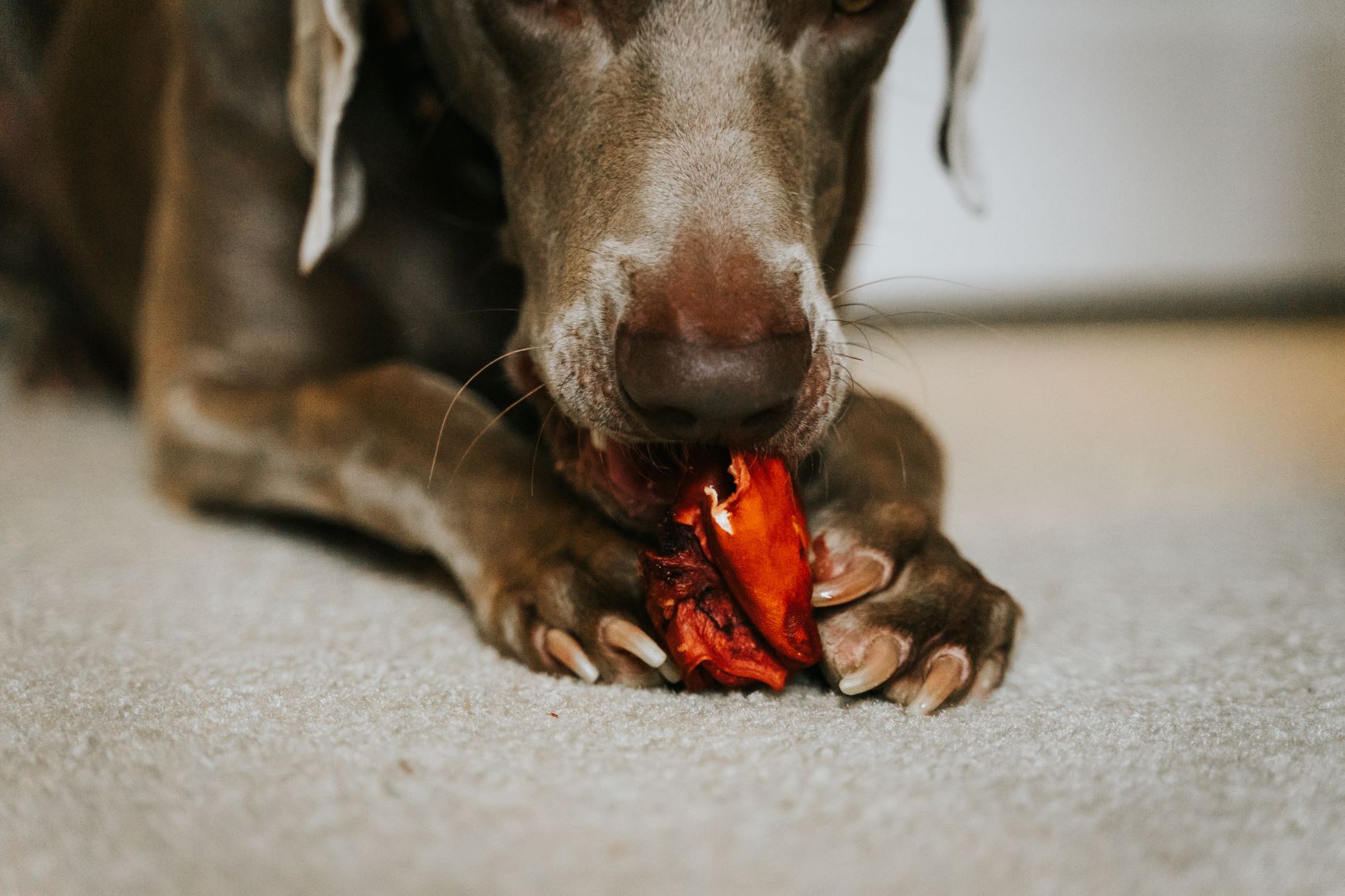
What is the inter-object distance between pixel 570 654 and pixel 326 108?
67 cm

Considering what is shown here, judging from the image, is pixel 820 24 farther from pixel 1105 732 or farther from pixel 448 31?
pixel 1105 732

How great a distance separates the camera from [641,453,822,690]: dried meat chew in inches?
32.3

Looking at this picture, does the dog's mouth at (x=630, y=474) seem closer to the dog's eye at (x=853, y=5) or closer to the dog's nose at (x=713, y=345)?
the dog's nose at (x=713, y=345)

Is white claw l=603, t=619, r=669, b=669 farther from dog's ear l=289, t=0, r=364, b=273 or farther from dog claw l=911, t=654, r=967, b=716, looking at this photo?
dog's ear l=289, t=0, r=364, b=273

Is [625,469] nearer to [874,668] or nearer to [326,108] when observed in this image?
[874,668]

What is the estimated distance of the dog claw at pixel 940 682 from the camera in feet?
2.69

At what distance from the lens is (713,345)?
80 centimetres

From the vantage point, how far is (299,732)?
77 cm

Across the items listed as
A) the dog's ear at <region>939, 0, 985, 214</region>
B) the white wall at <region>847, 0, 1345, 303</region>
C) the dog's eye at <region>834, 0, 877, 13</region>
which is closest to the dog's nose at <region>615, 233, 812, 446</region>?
the dog's eye at <region>834, 0, 877, 13</region>

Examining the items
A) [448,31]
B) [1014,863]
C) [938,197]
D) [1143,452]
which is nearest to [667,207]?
[448,31]

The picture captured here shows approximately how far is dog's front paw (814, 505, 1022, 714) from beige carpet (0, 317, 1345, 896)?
0.9 inches

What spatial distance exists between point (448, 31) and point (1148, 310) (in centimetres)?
314

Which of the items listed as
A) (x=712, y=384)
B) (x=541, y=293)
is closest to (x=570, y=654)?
(x=712, y=384)

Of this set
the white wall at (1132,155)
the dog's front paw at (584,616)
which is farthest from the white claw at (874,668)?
the white wall at (1132,155)
